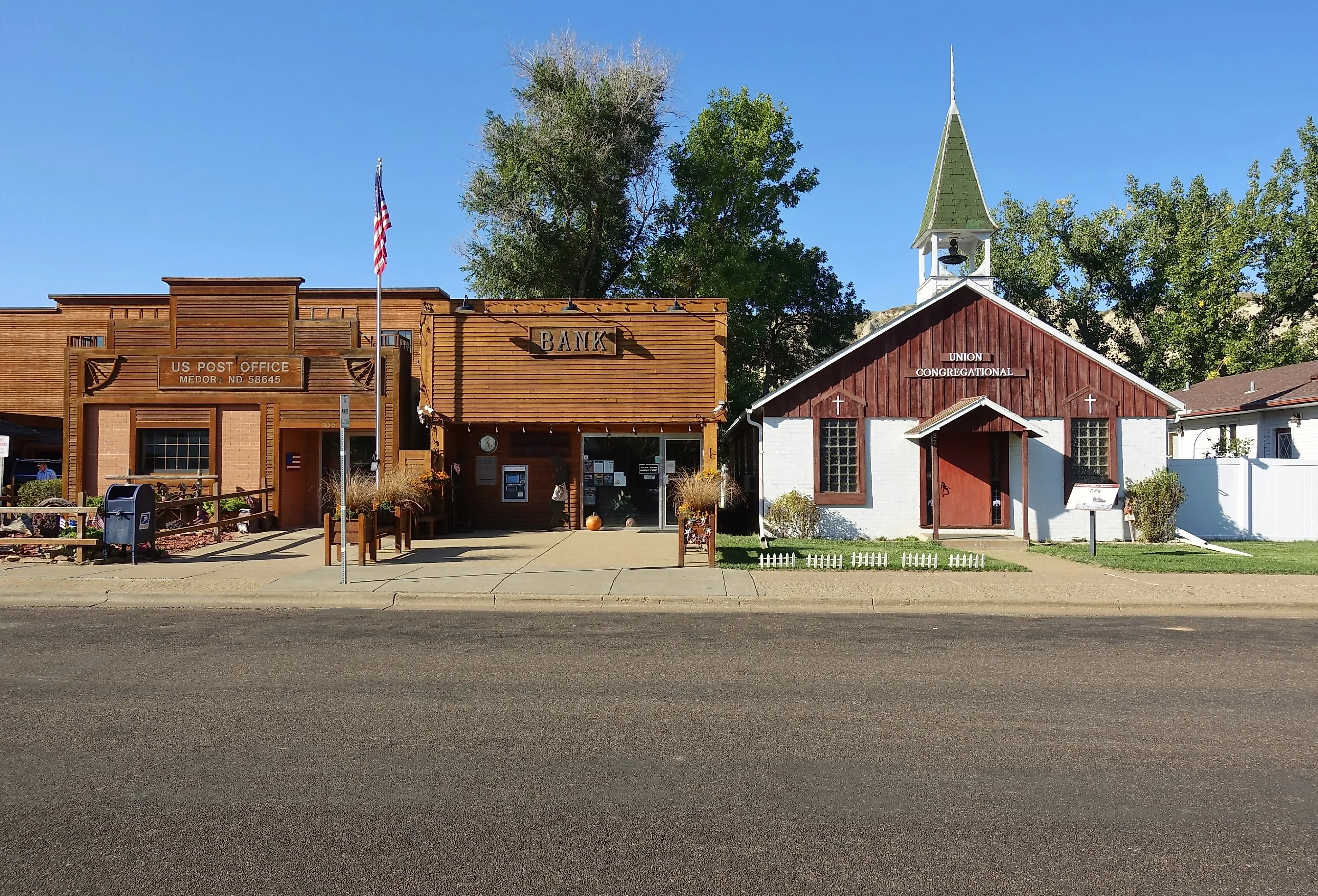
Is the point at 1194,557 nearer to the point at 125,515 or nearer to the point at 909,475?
the point at 909,475

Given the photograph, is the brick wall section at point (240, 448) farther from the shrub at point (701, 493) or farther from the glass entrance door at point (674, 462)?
the shrub at point (701, 493)

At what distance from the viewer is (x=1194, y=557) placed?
16219mm

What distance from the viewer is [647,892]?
3.76 m

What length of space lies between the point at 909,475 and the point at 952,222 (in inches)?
275

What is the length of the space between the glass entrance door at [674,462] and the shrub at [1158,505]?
10.0 metres

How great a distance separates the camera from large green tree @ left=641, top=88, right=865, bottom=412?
32.5m

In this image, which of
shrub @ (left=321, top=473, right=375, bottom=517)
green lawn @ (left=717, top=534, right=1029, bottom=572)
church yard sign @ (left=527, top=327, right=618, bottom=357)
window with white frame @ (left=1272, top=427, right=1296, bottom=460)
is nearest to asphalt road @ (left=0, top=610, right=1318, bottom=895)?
green lawn @ (left=717, top=534, right=1029, bottom=572)

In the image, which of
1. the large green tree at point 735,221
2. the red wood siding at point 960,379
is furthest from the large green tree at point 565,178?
the red wood siding at point 960,379

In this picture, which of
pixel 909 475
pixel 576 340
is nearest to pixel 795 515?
pixel 909 475

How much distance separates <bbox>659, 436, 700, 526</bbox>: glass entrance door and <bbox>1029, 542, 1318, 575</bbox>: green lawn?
26.8ft

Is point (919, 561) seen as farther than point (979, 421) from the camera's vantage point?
No

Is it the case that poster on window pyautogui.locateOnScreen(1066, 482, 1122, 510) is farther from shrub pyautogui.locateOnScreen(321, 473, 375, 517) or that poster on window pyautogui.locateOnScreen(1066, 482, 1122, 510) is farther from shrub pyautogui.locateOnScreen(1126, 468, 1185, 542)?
shrub pyautogui.locateOnScreen(321, 473, 375, 517)

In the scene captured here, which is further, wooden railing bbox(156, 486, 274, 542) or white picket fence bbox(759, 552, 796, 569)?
wooden railing bbox(156, 486, 274, 542)

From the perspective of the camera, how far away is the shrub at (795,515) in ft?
65.0
